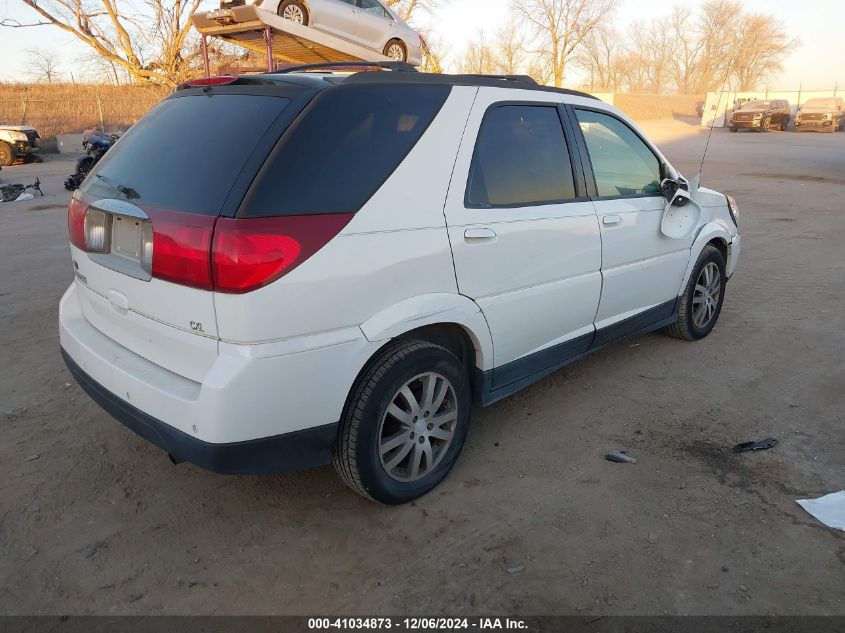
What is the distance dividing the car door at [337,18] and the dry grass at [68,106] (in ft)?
69.9

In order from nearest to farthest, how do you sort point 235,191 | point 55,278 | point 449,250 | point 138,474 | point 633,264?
point 235,191 → point 449,250 → point 138,474 → point 633,264 → point 55,278

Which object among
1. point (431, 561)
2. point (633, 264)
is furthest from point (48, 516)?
point (633, 264)

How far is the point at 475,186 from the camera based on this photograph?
3016 millimetres

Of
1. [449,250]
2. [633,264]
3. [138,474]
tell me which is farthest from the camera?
[633,264]

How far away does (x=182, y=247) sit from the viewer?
2357 millimetres

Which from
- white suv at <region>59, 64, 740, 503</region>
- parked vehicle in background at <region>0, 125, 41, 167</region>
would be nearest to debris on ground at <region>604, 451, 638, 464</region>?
white suv at <region>59, 64, 740, 503</region>

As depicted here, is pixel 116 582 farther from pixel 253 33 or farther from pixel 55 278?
pixel 253 33

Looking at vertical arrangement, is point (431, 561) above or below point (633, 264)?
below

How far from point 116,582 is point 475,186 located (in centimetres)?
226

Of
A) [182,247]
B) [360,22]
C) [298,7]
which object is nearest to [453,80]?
[182,247]

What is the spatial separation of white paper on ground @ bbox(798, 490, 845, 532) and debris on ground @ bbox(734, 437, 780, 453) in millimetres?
456

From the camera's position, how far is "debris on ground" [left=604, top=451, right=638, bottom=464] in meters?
3.35

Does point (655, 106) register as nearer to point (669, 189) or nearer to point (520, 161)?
point (669, 189)

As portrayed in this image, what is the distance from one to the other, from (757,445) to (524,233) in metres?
1.74
